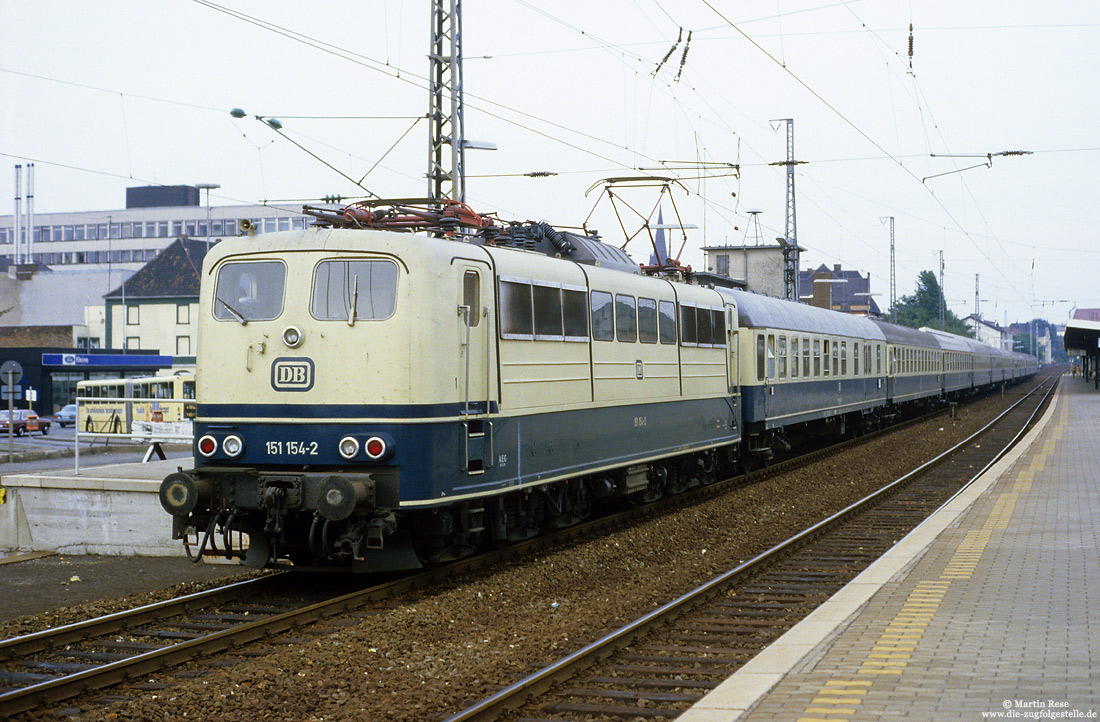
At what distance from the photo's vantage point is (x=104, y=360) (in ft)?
197

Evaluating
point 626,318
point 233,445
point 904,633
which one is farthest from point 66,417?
point 904,633

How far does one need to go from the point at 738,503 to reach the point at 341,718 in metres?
11.2

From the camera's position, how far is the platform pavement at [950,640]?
603cm

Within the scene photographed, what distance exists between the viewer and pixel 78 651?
8.39 m

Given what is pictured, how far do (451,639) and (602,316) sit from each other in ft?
19.1

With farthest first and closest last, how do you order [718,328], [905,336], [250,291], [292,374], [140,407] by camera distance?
[905,336]
[140,407]
[718,328]
[250,291]
[292,374]

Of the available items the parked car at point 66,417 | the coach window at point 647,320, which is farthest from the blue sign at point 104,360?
the coach window at point 647,320

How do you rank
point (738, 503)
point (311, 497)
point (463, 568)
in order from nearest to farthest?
point (311, 497), point (463, 568), point (738, 503)

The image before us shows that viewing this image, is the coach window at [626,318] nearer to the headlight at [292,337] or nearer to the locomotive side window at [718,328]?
the locomotive side window at [718,328]

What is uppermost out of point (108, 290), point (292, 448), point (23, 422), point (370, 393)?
point (108, 290)

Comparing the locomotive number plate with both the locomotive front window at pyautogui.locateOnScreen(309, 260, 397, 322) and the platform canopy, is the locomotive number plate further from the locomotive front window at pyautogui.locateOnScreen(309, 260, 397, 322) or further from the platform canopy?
the platform canopy

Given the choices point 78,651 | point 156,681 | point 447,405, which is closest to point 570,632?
point 447,405

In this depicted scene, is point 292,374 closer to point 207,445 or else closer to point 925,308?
point 207,445

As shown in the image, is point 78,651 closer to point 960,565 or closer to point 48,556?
point 48,556
